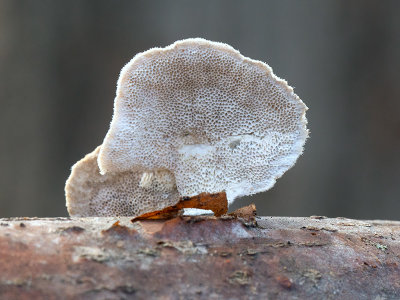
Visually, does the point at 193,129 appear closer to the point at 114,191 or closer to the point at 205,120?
the point at 205,120

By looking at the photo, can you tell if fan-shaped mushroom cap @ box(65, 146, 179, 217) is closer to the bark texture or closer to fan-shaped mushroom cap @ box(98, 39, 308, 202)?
fan-shaped mushroom cap @ box(98, 39, 308, 202)

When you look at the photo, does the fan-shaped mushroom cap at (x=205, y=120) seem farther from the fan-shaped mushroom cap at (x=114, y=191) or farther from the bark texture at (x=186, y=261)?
the bark texture at (x=186, y=261)

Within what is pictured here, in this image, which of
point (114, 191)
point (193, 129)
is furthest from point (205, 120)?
point (114, 191)

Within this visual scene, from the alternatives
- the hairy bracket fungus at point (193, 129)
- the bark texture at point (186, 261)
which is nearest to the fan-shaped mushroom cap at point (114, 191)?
the hairy bracket fungus at point (193, 129)

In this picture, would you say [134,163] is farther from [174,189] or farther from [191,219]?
[191,219]

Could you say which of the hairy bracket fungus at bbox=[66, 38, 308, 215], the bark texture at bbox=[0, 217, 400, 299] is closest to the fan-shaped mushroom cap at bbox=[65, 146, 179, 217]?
the hairy bracket fungus at bbox=[66, 38, 308, 215]

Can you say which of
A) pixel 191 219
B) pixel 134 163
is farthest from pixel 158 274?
pixel 134 163
